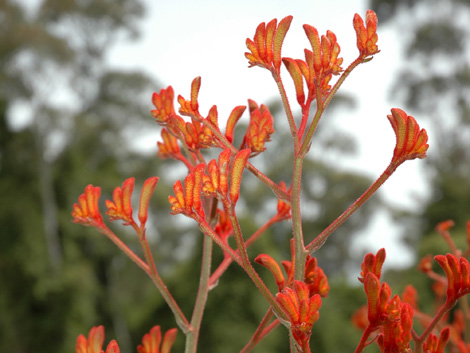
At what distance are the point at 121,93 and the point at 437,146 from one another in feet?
18.9

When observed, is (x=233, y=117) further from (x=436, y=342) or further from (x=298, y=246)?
(x=436, y=342)

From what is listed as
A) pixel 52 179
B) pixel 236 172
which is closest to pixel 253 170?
pixel 236 172

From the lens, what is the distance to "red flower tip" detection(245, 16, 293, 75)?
0.48 meters

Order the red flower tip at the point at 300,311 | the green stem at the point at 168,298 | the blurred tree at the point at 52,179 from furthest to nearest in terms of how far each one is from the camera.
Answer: the blurred tree at the point at 52,179 < the green stem at the point at 168,298 < the red flower tip at the point at 300,311

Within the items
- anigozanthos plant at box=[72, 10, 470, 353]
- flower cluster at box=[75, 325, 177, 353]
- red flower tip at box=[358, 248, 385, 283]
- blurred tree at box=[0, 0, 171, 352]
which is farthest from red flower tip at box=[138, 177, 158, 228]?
blurred tree at box=[0, 0, 171, 352]

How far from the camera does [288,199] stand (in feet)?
1.54

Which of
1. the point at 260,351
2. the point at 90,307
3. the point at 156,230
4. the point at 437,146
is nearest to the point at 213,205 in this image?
→ the point at 260,351

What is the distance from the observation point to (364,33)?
0.47 m

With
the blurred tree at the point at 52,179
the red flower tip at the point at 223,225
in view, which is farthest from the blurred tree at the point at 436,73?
the red flower tip at the point at 223,225

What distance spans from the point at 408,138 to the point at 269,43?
147 mm

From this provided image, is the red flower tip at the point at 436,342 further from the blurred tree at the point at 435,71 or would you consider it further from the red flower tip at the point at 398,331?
the blurred tree at the point at 435,71

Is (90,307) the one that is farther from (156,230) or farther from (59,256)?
(156,230)

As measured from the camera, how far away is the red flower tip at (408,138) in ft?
1.44

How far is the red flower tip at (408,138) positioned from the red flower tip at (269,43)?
116 millimetres
